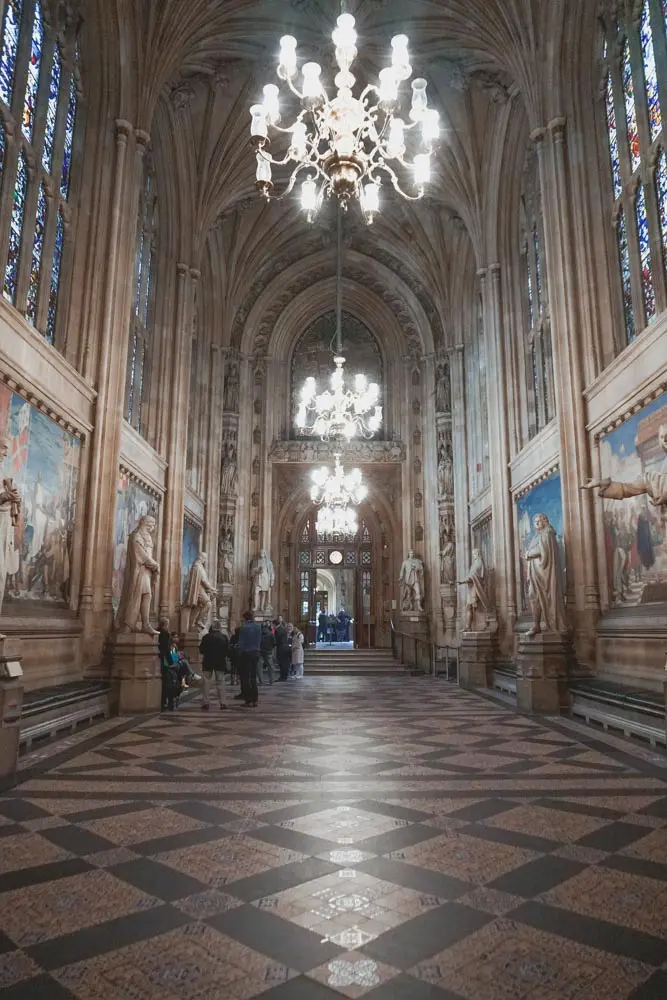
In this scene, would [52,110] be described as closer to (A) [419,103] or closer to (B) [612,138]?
(A) [419,103]

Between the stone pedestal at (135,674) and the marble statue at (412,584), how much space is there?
42.4 ft

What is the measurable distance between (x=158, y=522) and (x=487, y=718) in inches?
402

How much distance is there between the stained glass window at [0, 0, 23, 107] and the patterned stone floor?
365 inches

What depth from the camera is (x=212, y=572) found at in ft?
70.2

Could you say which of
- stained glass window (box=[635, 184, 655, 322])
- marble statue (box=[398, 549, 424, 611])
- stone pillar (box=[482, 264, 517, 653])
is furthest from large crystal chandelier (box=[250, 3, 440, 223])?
marble statue (box=[398, 549, 424, 611])

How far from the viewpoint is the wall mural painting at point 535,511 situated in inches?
515

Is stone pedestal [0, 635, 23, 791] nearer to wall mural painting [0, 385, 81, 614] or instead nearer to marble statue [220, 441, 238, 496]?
wall mural painting [0, 385, 81, 614]

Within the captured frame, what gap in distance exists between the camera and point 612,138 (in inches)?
476

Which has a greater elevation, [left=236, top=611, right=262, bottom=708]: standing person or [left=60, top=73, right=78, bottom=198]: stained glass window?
[left=60, top=73, right=78, bottom=198]: stained glass window

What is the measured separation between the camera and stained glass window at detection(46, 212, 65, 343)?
11.5 m

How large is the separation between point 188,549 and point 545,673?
11786mm

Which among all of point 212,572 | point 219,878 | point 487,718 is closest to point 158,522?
point 212,572

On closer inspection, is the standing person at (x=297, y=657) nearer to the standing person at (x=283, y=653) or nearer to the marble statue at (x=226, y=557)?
the standing person at (x=283, y=653)

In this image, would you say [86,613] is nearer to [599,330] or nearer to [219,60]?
[599,330]
